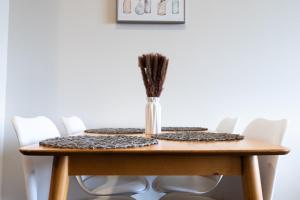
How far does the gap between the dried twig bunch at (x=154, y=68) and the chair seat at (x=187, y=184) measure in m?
0.58

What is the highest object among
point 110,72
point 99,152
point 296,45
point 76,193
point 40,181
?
point 296,45

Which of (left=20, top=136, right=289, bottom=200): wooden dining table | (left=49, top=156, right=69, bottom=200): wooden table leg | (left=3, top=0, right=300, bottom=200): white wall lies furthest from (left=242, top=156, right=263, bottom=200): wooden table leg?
(left=3, top=0, right=300, bottom=200): white wall

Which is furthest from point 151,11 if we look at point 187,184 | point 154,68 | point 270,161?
point 270,161

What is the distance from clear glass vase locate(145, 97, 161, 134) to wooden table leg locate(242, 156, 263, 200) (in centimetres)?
57

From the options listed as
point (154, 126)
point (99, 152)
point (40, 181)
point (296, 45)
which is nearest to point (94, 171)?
point (99, 152)

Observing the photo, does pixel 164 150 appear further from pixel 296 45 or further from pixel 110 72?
pixel 296 45

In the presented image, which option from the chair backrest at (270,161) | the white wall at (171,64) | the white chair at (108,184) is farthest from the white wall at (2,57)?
the chair backrest at (270,161)

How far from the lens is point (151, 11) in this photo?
217cm

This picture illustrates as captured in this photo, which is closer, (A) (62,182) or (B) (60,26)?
(A) (62,182)

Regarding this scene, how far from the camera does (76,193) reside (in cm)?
210

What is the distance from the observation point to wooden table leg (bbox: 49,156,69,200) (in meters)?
0.84

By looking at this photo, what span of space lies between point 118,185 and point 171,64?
95 centimetres

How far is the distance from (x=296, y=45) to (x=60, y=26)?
168 cm

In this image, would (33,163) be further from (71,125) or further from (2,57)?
(2,57)
